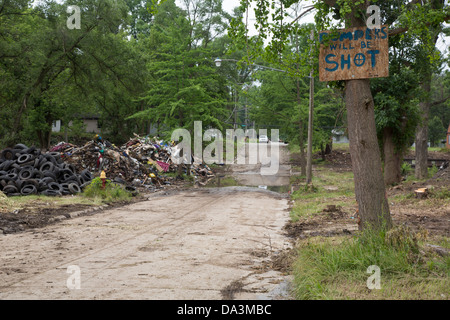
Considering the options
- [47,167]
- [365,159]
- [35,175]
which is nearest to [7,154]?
[47,167]

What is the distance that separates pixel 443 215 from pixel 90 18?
19.8 metres

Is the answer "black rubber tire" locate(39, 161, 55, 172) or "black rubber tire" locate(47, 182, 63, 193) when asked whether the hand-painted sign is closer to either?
"black rubber tire" locate(47, 182, 63, 193)

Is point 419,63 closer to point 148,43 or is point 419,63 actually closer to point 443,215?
point 443,215

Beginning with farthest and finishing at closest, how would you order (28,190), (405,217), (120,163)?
(120,163) < (28,190) < (405,217)

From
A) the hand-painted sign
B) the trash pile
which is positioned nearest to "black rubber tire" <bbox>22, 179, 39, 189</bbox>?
the trash pile

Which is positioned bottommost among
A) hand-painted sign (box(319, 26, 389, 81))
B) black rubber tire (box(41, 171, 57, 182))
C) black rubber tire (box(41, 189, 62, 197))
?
black rubber tire (box(41, 189, 62, 197))

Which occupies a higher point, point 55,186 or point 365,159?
point 365,159

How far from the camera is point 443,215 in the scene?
1220 centimetres

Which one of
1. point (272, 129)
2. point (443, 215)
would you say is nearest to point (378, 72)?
point (443, 215)

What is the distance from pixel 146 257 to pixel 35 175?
12.5 meters

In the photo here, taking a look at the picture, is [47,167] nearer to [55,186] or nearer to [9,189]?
[55,186]

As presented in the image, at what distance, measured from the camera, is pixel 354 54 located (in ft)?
24.2

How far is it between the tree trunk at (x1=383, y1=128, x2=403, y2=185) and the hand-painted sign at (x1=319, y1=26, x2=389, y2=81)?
15.3 meters

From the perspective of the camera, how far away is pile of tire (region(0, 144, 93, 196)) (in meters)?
17.4
